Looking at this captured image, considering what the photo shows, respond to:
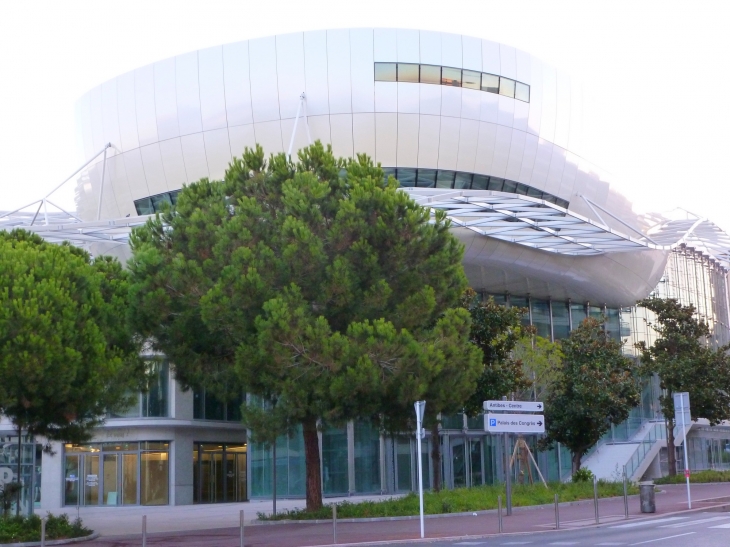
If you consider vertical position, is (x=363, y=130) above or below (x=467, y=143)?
above

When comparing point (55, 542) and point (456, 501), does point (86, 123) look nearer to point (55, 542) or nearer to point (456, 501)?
point (55, 542)

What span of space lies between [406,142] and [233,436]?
1563 centimetres

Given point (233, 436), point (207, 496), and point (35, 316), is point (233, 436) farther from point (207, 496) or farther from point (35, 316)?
point (35, 316)

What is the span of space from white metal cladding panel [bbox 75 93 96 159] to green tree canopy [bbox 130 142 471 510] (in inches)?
775

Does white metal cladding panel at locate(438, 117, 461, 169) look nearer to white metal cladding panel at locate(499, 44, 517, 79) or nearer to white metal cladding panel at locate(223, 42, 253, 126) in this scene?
white metal cladding panel at locate(499, 44, 517, 79)

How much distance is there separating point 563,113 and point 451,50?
6.39m

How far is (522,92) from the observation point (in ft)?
129

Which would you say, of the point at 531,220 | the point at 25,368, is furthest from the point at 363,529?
the point at 531,220

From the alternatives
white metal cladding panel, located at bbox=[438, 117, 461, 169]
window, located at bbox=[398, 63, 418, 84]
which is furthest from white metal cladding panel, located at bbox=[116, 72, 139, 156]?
white metal cladding panel, located at bbox=[438, 117, 461, 169]

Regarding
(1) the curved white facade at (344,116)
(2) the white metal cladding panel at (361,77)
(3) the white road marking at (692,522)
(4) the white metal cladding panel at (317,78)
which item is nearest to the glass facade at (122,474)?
(1) the curved white facade at (344,116)

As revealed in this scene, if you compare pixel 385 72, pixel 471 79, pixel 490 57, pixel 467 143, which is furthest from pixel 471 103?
pixel 385 72

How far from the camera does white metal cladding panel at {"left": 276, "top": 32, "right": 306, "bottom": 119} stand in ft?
121

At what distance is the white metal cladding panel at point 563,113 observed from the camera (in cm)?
4056

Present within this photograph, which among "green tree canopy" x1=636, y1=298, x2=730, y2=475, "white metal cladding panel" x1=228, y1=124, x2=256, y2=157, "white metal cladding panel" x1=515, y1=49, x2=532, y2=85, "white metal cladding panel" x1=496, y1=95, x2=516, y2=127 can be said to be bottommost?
"green tree canopy" x1=636, y1=298, x2=730, y2=475
